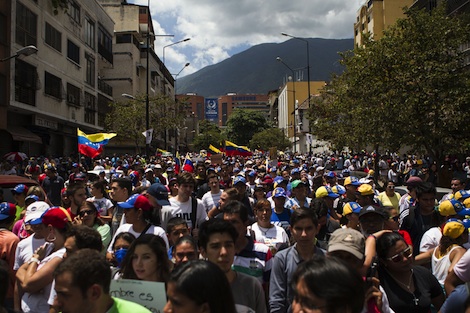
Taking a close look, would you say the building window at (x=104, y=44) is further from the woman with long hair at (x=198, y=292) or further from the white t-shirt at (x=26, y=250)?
the woman with long hair at (x=198, y=292)

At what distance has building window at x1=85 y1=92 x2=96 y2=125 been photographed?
3534 cm

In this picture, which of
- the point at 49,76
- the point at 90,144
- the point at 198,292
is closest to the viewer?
the point at 198,292

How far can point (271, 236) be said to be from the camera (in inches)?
207

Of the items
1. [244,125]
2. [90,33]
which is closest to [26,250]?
[90,33]

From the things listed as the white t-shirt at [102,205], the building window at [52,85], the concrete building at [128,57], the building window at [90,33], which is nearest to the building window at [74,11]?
the building window at [90,33]

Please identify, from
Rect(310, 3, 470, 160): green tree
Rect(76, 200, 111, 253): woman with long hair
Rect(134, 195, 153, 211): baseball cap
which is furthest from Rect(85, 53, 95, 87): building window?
Rect(134, 195, 153, 211): baseball cap

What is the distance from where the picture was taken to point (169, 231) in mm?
4852

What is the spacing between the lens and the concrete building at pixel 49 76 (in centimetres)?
2262

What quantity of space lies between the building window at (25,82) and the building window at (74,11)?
311 inches

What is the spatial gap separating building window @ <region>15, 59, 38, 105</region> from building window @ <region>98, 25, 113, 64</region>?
15356 millimetres

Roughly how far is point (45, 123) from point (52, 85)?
8.11ft

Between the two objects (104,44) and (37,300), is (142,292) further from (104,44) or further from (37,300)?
(104,44)

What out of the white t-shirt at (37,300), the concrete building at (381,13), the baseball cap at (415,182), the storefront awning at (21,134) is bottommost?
the white t-shirt at (37,300)

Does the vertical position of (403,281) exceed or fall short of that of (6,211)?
it falls short
